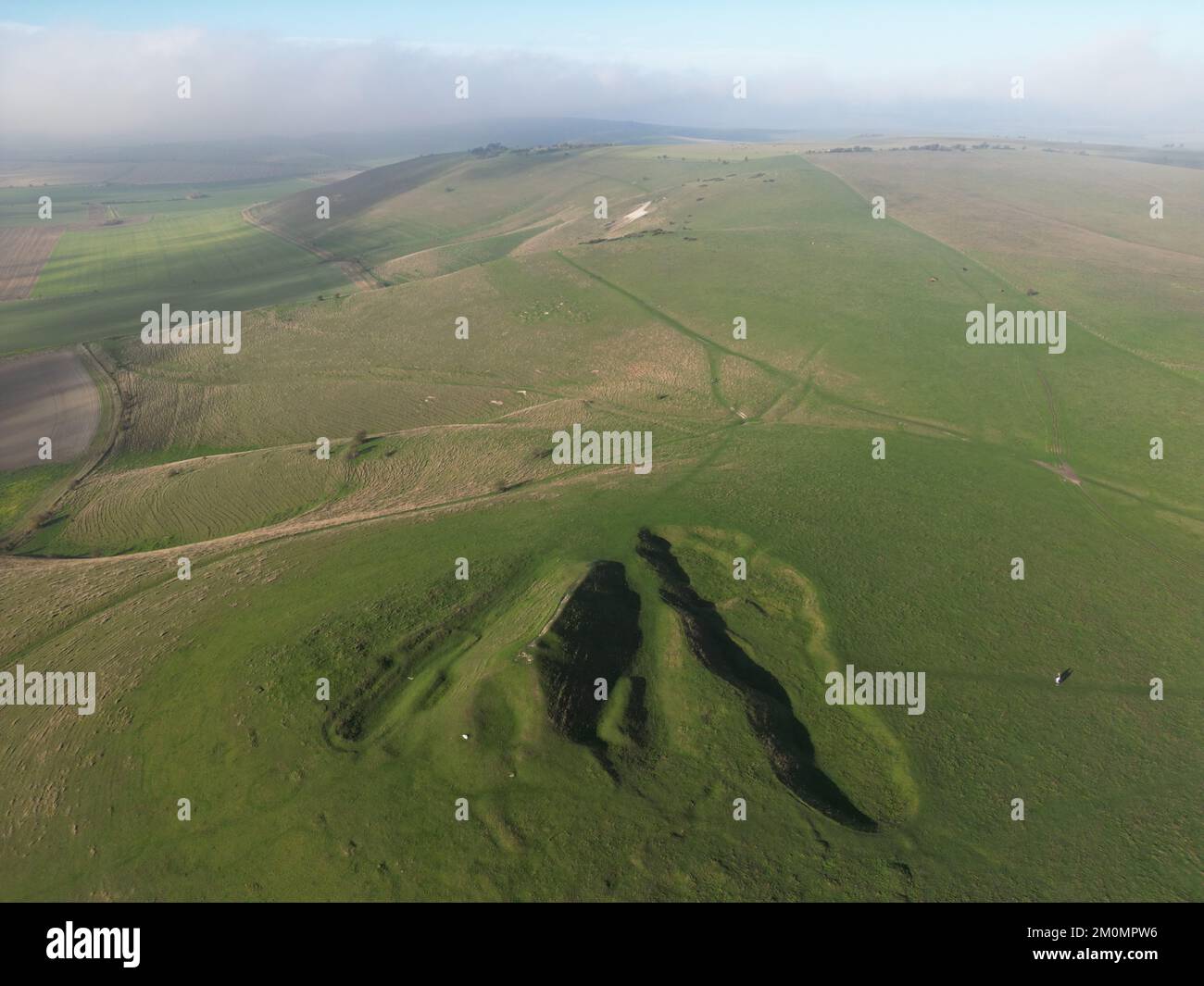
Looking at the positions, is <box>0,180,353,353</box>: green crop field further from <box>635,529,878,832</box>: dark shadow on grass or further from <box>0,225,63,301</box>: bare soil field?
<box>635,529,878,832</box>: dark shadow on grass

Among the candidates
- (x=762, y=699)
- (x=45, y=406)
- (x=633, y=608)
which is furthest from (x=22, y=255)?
(x=762, y=699)

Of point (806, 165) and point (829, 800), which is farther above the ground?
point (806, 165)

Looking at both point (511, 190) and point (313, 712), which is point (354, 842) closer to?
point (313, 712)

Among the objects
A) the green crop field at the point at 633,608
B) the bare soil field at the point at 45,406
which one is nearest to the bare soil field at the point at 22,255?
the green crop field at the point at 633,608

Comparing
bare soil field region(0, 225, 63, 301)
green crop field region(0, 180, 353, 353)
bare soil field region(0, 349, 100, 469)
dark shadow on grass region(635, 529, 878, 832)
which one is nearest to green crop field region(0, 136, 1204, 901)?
dark shadow on grass region(635, 529, 878, 832)

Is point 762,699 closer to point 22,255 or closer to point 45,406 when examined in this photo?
point 45,406
